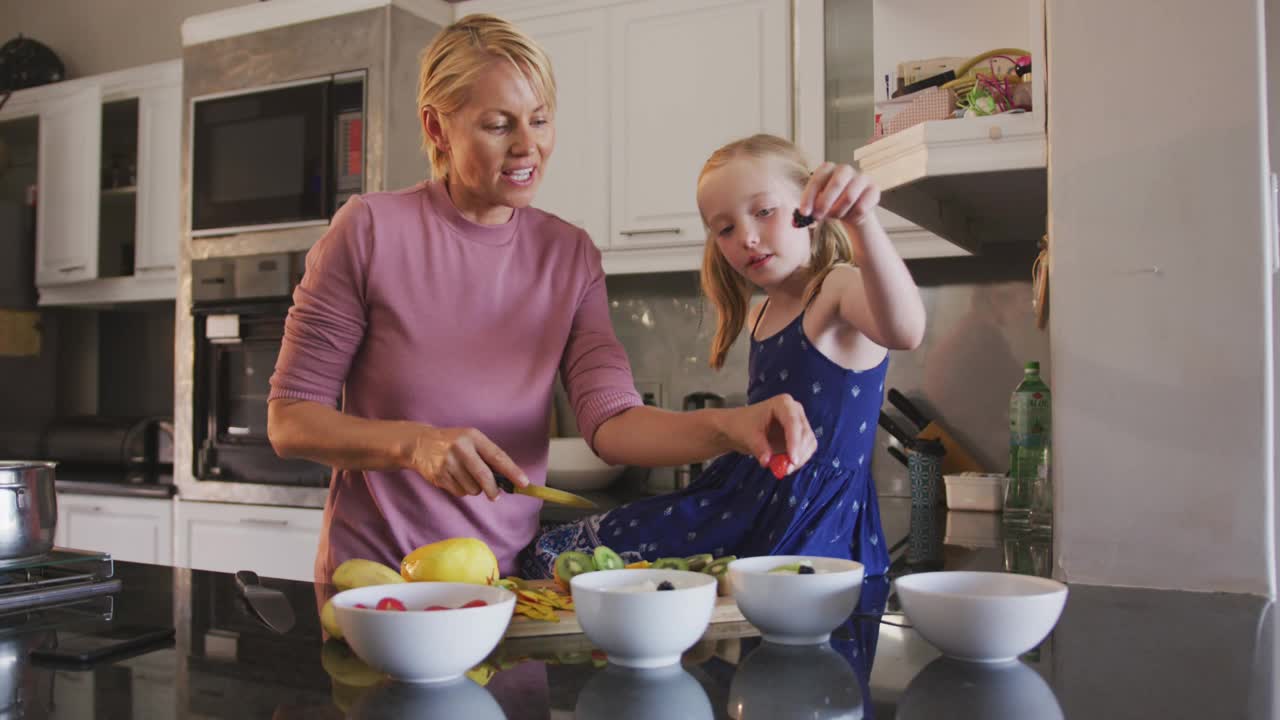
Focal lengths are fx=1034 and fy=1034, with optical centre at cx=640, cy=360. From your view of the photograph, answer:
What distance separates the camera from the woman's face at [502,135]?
126 centimetres

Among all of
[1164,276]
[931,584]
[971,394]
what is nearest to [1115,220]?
[1164,276]

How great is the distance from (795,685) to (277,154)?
243cm

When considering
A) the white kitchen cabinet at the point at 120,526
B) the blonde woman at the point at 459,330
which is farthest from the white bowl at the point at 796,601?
the white kitchen cabinet at the point at 120,526

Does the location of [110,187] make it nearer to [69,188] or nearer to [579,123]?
[69,188]

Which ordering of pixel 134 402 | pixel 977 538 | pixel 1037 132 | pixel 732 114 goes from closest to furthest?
1. pixel 1037 132
2. pixel 977 538
3. pixel 732 114
4. pixel 134 402

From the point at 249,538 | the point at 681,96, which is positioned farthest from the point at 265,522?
the point at 681,96

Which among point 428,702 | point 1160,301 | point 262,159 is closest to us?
point 428,702

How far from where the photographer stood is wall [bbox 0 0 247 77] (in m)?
3.59

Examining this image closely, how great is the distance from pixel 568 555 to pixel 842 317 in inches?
21.6

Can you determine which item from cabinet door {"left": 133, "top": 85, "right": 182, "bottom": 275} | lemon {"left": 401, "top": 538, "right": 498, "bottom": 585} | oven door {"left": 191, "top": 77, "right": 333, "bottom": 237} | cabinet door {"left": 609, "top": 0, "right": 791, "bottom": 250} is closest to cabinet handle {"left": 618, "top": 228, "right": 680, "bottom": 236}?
cabinet door {"left": 609, "top": 0, "right": 791, "bottom": 250}

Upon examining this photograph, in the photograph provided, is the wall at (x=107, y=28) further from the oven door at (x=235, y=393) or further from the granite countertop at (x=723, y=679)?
the granite countertop at (x=723, y=679)

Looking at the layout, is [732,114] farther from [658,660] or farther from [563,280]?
[658,660]

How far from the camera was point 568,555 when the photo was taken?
101 cm

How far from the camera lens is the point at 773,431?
3.34ft
